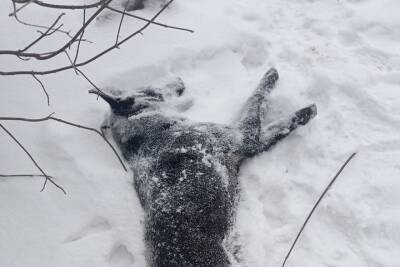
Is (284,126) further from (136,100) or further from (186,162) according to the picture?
(136,100)

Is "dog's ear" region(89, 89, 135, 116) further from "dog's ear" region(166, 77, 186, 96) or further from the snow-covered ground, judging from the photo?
"dog's ear" region(166, 77, 186, 96)

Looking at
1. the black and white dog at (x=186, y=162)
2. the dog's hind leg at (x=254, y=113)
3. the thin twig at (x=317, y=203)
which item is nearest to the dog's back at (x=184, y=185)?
the black and white dog at (x=186, y=162)

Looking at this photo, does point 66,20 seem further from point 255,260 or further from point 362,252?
point 362,252

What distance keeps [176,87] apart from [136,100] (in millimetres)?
384

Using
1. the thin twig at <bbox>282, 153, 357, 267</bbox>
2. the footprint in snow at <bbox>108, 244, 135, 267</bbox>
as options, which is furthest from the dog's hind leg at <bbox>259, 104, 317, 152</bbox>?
the footprint in snow at <bbox>108, 244, 135, 267</bbox>

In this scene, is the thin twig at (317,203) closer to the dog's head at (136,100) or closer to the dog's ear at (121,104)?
the dog's head at (136,100)

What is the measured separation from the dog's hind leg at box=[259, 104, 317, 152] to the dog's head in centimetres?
75

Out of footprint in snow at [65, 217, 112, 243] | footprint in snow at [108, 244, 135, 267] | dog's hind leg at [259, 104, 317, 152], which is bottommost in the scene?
footprint in snow at [108, 244, 135, 267]

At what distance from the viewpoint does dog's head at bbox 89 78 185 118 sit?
9.75ft

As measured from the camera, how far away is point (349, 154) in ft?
9.39

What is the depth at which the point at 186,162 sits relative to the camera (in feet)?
8.36

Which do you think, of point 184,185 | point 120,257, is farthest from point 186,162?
point 120,257

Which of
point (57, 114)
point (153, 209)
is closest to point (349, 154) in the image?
point (153, 209)

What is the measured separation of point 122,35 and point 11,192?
5.25 feet
